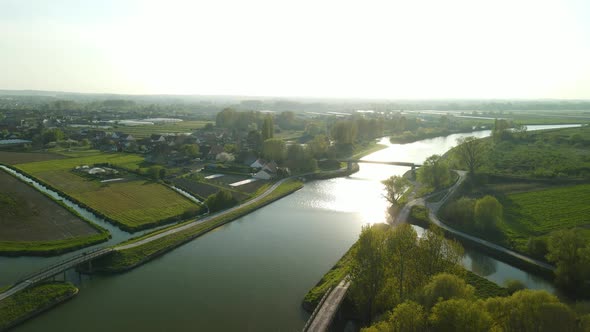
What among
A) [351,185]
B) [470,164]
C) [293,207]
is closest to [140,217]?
[293,207]

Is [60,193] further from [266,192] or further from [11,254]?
[266,192]

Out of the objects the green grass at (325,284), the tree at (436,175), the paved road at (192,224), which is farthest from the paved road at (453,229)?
the paved road at (192,224)

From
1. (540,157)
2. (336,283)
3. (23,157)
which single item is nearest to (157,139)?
(23,157)

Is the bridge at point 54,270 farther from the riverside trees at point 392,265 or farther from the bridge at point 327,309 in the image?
the riverside trees at point 392,265

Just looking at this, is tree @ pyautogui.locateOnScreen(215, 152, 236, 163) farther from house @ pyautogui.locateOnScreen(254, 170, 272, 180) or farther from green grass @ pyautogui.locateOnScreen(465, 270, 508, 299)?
green grass @ pyautogui.locateOnScreen(465, 270, 508, 299)

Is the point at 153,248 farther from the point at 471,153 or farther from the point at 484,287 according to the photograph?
the point at 471,153
